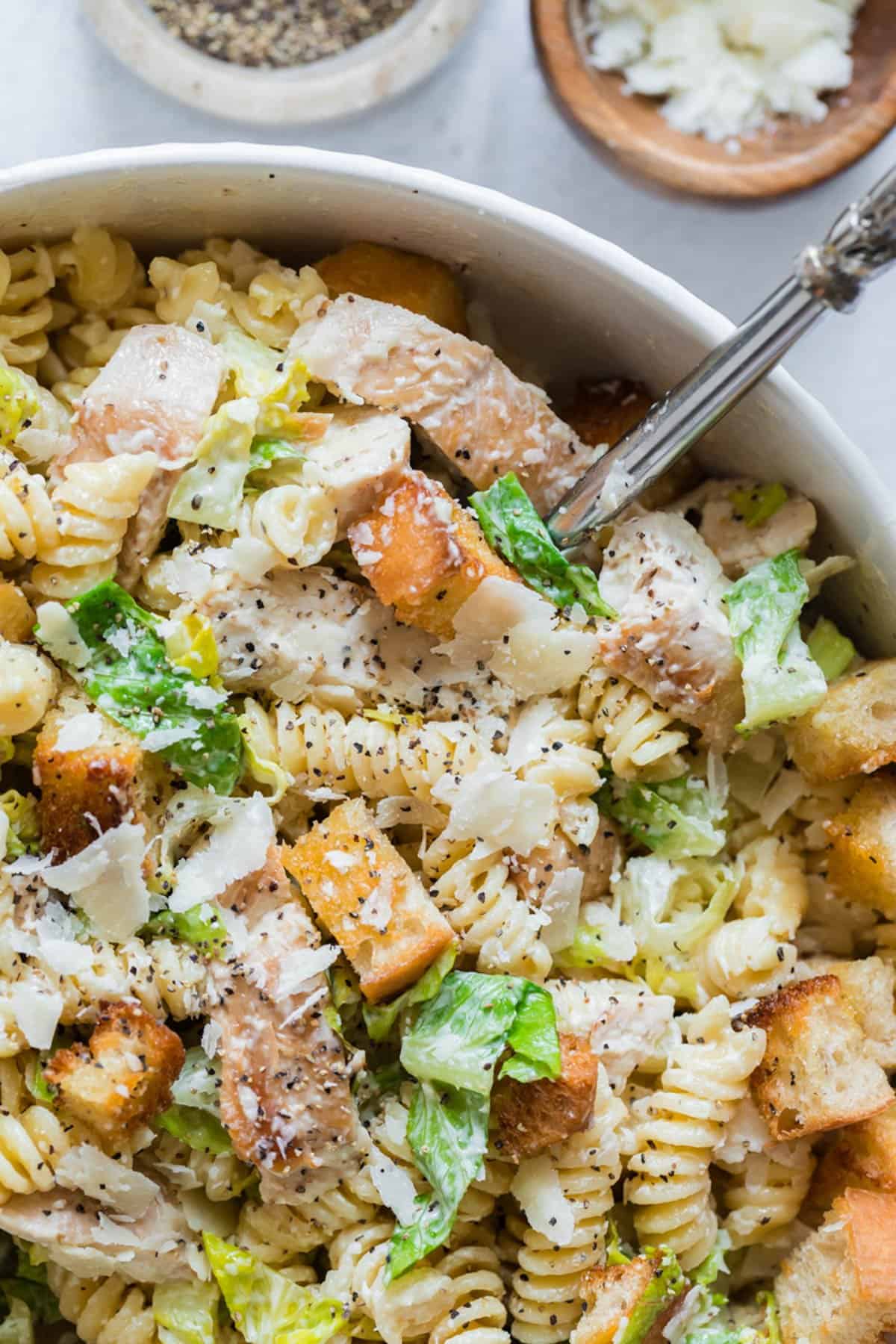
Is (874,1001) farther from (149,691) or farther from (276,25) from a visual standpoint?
(276,25)

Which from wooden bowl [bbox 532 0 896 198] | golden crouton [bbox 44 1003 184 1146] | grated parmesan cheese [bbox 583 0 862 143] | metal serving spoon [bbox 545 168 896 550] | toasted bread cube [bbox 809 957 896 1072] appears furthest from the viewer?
grated parmesan cheese [bbox 583 0 862 143]

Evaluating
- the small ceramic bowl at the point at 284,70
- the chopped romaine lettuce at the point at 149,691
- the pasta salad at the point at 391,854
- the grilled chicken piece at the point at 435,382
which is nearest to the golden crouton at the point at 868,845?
the pasta salad at the point at 391,854

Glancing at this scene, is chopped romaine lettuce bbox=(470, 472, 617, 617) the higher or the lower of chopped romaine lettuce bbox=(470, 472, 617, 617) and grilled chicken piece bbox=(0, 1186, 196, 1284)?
the higher

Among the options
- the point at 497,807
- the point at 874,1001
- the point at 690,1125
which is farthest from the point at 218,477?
the point at 874,1001

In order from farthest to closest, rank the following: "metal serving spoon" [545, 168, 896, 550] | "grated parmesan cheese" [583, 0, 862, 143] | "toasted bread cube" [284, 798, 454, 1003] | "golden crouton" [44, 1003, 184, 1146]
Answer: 1. "grated parmesan cheese" [583, 0, 862, 143]
2. "toasted bread cube" [284, 798, 454, 1003]
3. "golden crouton" [44, 1003, 184, 1146]
4. "metal serving spoon" [545, 168, 896, 550]

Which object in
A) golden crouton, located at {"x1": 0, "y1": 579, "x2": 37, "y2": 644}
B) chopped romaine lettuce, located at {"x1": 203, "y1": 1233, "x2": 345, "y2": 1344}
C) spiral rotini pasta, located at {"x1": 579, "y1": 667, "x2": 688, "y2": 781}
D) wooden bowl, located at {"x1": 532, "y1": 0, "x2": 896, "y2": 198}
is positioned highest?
wooden bowl, located at {"x1": 532, "y1": 0, "x2": 896, "y2": 198}

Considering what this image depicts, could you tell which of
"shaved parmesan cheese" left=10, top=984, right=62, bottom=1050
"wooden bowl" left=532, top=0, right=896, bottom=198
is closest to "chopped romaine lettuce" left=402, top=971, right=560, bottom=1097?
"shaved parmesan cheese" left=10, top=984, right=62, bottom=1050

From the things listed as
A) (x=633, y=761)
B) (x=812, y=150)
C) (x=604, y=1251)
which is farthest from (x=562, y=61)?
(x=604, y=1251)

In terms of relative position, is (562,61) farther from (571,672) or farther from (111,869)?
(111,869)

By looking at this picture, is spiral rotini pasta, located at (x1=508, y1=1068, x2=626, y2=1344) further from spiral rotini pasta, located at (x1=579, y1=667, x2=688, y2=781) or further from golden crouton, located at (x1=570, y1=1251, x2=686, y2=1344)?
spiral rotini pasta, located at (x1=579, y1=667, x2=688, y2=781)
